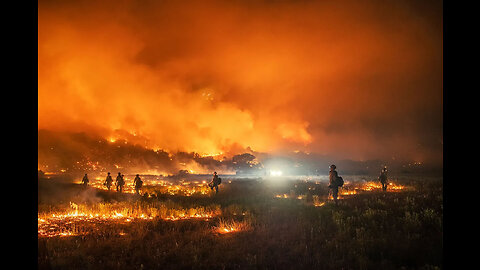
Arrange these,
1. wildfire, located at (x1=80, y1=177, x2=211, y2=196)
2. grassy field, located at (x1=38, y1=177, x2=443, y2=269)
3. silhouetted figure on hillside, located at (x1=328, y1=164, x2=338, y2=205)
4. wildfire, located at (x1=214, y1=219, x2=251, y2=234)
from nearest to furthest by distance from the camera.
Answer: grassy field, located at (x1=38, y1=177, x2=443, y2=269) → wildfire, located at (x1=214, y1=219, x2=251, y2=234) → silhouetted figure on hillside, located at (x1=328, y1=164, x2=338, y2=205) → wildfire, located at (x1=80, y1=177, x2=211, y2=196)

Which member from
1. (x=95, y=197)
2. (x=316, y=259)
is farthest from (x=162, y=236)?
(x=95, y=197)

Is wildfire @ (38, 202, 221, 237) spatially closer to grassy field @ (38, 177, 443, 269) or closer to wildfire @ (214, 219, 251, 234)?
grassy field @ (38, 177, 443, 269)

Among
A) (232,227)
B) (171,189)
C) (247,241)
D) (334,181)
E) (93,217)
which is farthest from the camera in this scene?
(171,189)

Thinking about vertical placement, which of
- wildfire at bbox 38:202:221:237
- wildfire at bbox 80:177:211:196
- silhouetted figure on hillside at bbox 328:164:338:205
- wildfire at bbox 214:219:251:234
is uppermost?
silhouetted figure on hillside at bbox 328:164:338:205

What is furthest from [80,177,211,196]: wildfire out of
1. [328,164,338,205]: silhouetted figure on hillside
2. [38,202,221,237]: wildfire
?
[328,164,338,205]: silhouetted figure on hillside

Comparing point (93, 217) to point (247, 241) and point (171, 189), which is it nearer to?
point (247, 241)

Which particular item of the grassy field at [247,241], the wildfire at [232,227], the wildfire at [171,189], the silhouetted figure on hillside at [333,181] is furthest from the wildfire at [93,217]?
the wildfire at [171,189]

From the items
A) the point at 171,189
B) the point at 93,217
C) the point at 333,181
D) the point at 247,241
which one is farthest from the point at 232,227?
the point at 171,189

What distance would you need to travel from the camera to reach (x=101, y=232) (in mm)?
13344

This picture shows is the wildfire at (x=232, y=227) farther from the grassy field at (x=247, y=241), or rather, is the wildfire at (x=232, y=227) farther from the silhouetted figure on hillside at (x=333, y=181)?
the silhouetted figure on hillside at (x=333, y=181)

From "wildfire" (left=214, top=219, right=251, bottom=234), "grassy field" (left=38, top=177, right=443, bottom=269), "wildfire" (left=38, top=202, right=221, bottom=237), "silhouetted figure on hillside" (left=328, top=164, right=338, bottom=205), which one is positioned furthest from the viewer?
"silhouetted figure on hillside" (left=328, top=164, right=338, bottom=205)

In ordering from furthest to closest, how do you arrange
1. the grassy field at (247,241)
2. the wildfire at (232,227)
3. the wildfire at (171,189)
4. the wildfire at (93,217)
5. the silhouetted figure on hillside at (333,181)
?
the wildfire at (171,189) < the silhouetted figure on hillside at (333,181) < the wildfire at (93,217) < the wildfire at (232,227) < the grassy field at (247,241)

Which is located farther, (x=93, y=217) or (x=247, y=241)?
(x=93, y=217)

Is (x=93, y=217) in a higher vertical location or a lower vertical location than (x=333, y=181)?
lower
